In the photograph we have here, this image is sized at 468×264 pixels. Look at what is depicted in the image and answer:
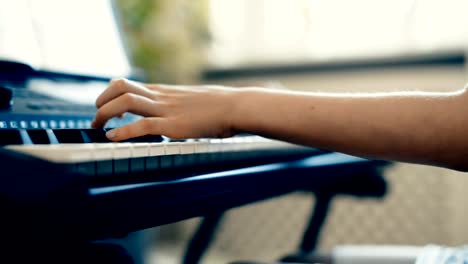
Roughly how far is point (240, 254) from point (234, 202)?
4.92ft

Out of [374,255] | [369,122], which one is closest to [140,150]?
[369,122]

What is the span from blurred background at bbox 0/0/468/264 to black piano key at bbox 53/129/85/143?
89 cm

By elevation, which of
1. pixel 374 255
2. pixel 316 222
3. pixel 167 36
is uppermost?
pixel 167 36

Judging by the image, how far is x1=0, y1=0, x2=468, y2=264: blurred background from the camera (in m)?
1.59

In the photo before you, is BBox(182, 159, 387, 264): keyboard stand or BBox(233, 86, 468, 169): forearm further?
BBox(182, 159, 387, 264): keyboard stand

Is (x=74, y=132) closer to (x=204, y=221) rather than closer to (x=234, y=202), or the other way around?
(x=234, y=202)

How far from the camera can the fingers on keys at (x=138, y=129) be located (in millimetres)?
540

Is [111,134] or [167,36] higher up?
[111,134]

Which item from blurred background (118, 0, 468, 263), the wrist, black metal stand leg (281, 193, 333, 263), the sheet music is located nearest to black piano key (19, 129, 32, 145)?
the wrist

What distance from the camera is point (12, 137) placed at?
488 millimetres

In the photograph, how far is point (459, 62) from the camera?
1559 mm

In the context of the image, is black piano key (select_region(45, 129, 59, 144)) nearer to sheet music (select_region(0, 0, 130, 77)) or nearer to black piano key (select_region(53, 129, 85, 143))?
black piano key (select_region(53, 129, 85, 143))

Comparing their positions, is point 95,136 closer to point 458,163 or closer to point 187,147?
point 187,147

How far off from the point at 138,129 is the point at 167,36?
4.59ft
